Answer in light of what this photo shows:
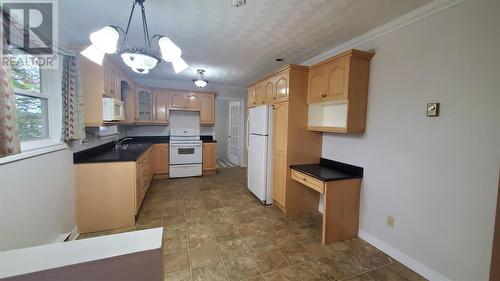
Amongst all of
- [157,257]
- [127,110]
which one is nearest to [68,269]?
[157,257]

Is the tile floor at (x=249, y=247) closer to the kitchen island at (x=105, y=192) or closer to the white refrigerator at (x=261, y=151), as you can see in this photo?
the kitchen island at (x=105, y=192)

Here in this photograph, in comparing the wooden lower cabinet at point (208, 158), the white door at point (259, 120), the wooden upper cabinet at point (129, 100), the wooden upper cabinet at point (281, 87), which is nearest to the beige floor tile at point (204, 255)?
the white door at point (259, 120)

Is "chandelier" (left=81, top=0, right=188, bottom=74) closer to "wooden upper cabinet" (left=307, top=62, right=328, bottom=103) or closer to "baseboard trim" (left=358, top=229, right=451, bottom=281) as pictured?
"wooden upper cabinet" (left=307, top=62, right=328, bottom=103)

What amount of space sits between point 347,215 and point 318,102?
1.48m

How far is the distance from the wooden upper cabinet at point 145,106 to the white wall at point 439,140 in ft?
14.9

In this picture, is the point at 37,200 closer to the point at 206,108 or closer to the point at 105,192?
the point at 105,192

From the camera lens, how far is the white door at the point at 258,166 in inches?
131

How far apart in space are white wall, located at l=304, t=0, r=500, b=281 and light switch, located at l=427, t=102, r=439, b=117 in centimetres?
5

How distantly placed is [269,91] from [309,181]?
1.59m

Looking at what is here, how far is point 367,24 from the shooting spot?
2141mm

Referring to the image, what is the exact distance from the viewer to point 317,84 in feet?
8.87

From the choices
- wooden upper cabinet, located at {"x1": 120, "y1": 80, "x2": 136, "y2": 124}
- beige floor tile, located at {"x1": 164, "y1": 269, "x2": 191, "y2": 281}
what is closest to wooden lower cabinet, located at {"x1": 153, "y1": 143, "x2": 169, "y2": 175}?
wooden upper cabinet, located at {"x1": 120, "y1": 80, "x2": 136, "y2": 124}

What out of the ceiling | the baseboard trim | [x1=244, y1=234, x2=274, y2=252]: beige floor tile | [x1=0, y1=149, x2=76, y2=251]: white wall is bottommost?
[x1=244, y1=234, x2=274, y2=252]: beige floor tile

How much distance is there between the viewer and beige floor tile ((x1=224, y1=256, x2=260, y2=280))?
1821 mm
